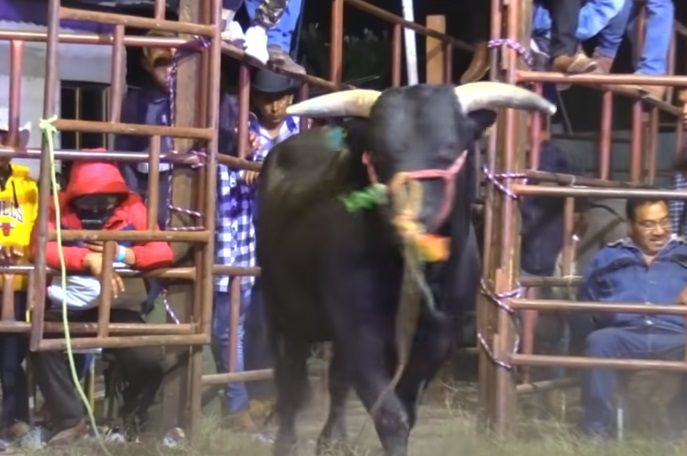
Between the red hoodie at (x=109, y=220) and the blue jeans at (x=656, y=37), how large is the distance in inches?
119

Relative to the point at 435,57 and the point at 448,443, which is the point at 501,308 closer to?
the point at 448,443

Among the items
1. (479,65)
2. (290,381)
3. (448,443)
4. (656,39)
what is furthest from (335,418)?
(479,65)

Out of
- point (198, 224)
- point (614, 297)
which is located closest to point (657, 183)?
point (614, 297)

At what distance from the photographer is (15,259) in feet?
21.1

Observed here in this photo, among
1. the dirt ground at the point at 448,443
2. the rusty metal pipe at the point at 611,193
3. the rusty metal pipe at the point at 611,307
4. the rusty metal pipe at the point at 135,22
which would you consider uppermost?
the rusty metal pipe at the point at 135,22

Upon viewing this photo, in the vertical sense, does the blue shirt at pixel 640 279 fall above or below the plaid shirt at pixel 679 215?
below

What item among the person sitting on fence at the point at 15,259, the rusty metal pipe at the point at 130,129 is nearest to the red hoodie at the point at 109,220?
the person sitting on fence at the point at 15,259

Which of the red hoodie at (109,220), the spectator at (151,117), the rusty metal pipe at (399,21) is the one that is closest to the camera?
the red hoodie at (109,220)

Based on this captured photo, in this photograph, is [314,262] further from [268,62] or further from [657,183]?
[657,183]

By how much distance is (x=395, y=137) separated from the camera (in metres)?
4.79

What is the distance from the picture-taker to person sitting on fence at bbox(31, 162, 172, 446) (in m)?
6.36

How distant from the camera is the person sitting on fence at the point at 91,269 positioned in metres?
6.36

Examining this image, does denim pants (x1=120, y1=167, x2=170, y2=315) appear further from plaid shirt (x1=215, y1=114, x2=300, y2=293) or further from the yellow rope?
the yellow rope

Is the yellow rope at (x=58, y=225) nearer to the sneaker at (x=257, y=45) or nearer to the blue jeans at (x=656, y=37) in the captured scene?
the sneaker at (x=257, y=45)
